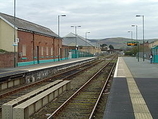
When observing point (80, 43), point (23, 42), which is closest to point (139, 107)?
point (23, 42)

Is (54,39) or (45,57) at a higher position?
(54,39)

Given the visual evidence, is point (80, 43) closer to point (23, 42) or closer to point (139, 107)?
point (23, 42)

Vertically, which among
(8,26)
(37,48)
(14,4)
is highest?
(14,4)

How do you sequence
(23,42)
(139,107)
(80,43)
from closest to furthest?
(139,107)
(23,42)
(80,43)

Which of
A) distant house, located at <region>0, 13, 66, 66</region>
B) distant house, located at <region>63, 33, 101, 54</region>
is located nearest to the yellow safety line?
distant house, located at <region>0, 13, 66, 66</region>

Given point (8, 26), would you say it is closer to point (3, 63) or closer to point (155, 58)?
point (3, 63)

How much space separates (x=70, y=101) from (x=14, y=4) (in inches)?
758

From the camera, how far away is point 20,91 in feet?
46.3

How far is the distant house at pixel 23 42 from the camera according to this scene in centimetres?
2995

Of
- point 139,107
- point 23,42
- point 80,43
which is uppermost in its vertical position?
point 80,43

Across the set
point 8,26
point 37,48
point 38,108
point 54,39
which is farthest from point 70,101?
point 54,39

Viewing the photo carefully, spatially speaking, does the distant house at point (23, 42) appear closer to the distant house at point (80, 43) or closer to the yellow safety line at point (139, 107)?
the yellow safety line at point (139, 107)

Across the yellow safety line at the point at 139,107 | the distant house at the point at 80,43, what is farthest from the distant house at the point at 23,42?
the distant house at the point at 80,43

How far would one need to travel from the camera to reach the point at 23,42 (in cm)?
3184
